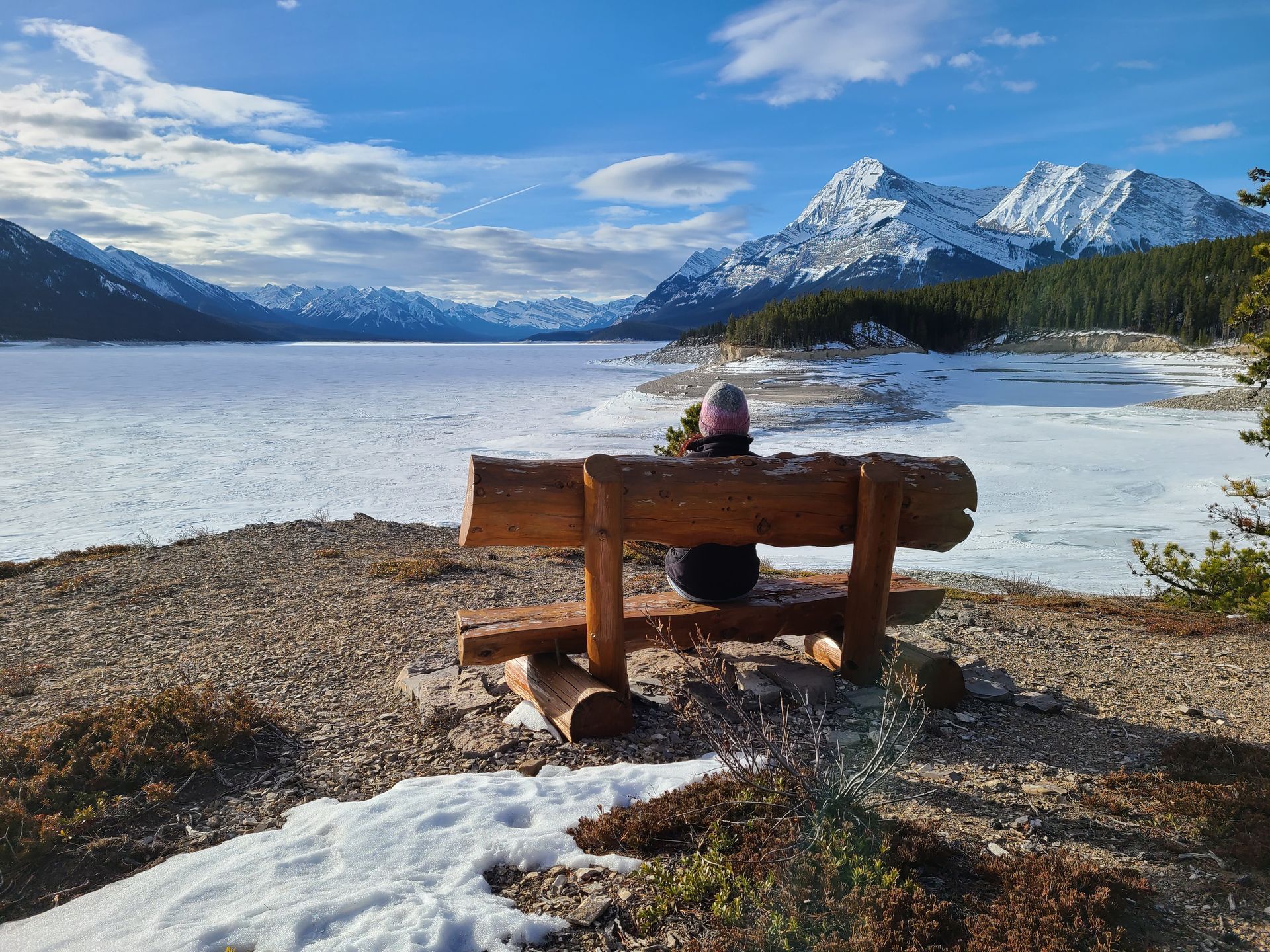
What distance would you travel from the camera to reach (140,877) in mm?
3305

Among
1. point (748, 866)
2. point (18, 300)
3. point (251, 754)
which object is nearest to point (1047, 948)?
point (748, 866)

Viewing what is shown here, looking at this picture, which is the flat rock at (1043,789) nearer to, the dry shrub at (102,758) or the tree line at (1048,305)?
the dry shrub at (102,758)

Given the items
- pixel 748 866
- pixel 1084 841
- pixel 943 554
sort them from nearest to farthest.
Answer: pixel 748 866, pixel 1084 841, pixel 943 554

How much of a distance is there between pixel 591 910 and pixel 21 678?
6.66 m

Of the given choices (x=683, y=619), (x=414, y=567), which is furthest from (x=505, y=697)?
(x=414, y=567)

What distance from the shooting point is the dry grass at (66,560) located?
12047 millimetres

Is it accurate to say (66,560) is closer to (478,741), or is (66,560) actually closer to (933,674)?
(478,741)

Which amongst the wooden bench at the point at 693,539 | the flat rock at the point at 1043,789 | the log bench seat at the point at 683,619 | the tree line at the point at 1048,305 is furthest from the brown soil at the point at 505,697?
the tree line at the point at 1048,305

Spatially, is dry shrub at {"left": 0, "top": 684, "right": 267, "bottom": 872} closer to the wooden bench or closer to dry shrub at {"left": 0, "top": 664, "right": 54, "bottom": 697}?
the wooden bench

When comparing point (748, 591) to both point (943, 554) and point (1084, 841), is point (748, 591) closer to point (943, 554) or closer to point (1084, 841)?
point (1084, 841)

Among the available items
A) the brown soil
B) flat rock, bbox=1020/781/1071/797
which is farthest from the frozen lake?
flat rock, bbox=1020/781/1071/797

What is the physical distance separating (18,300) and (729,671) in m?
258

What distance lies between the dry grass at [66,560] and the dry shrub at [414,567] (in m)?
5.70

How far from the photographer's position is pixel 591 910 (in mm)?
3016
